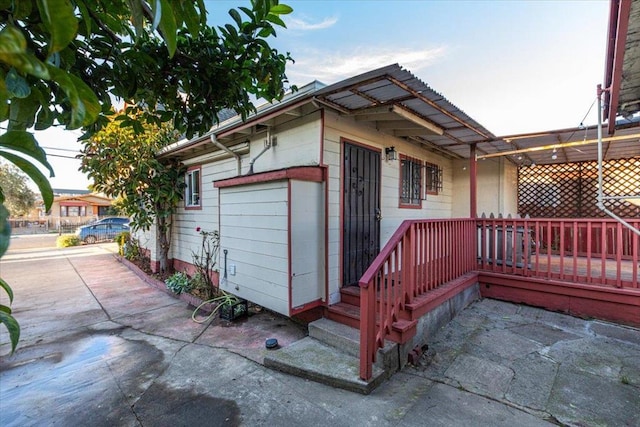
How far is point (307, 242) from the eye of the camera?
3801mm

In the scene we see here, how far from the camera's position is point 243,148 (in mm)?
5363

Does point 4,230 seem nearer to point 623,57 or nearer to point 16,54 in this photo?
point 16,54

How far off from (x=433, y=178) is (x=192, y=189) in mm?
5784

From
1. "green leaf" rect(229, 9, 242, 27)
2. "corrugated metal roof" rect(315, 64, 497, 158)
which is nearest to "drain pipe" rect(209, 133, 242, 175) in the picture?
"corrugated metal roof" rect(315, 64, 497, 158)

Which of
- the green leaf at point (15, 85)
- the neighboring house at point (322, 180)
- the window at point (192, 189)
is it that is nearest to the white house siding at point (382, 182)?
the neighboring house at point (322, 180)

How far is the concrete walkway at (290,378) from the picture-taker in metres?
2.46

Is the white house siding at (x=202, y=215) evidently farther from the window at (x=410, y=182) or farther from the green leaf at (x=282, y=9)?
the green leaf at (x=282, y=9)

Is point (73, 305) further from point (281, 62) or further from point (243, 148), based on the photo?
point (281, 62)

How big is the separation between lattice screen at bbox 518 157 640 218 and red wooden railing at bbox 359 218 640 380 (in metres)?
1.20

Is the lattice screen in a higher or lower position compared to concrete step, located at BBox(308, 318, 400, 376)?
higher

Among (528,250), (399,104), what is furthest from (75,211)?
(528,250)

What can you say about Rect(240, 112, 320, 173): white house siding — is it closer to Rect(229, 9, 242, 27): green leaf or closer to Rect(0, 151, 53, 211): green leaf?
Rect(229, 9, 242, 27): green leaf

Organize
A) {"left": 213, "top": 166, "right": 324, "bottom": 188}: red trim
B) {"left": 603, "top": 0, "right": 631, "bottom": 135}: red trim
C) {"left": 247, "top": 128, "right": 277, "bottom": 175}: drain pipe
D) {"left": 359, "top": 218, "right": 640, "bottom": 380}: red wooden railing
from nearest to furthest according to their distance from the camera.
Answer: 1. {"left": 603, "top": 0, "right": 631, "bottom": 135}: red trim
2. {"left": 359, "top": 218, "right": 640, "bottom": 380}: red wooden railing
3. {"left": 213, "top": 166, "right": 324, "bottom": 188}: red trim
4. {"left": 247, "top": 128, "right": 277, "bottom": 175}: drain pipe

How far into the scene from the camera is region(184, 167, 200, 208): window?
7105 mm
